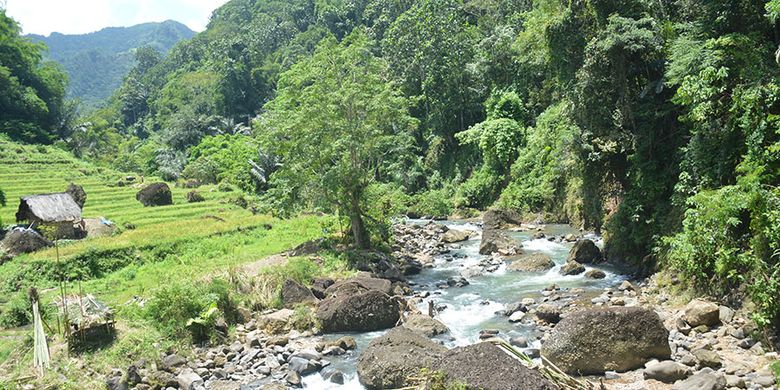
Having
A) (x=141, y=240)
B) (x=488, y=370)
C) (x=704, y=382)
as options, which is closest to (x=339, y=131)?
(x=141, y=240)

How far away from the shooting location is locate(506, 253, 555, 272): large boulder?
21141 millimetres

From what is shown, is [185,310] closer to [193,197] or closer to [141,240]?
[141,240]

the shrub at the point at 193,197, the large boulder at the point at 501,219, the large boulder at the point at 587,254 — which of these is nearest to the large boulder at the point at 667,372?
the large boulder at the point at 587,254

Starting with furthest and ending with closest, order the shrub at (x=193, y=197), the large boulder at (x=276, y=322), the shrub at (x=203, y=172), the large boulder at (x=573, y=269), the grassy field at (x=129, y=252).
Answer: the shrub at (x=203, y=172) → the shrub at (x=193, y=197) → the large boulder at (x=573, y=269) → the large boulder at (x=276, y=322) → the grassy field at (x=129, y=252)

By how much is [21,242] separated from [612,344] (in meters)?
25.7

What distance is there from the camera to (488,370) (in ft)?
32.5

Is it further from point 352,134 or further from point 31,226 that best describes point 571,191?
point 31,226

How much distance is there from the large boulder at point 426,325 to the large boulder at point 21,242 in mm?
19873

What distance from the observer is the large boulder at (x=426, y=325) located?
14.9 meters

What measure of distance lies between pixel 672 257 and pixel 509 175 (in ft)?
78.7

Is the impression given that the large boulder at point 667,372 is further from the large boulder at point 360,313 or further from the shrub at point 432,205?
the shrub at point 432,205

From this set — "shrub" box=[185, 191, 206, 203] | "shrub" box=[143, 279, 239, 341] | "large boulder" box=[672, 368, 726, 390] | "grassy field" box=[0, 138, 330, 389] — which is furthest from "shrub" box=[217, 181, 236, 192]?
"large boulder" box=[672, 368, 726, 390]

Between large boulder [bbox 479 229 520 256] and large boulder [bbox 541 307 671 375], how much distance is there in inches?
495

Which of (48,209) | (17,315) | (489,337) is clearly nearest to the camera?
(489,337)
